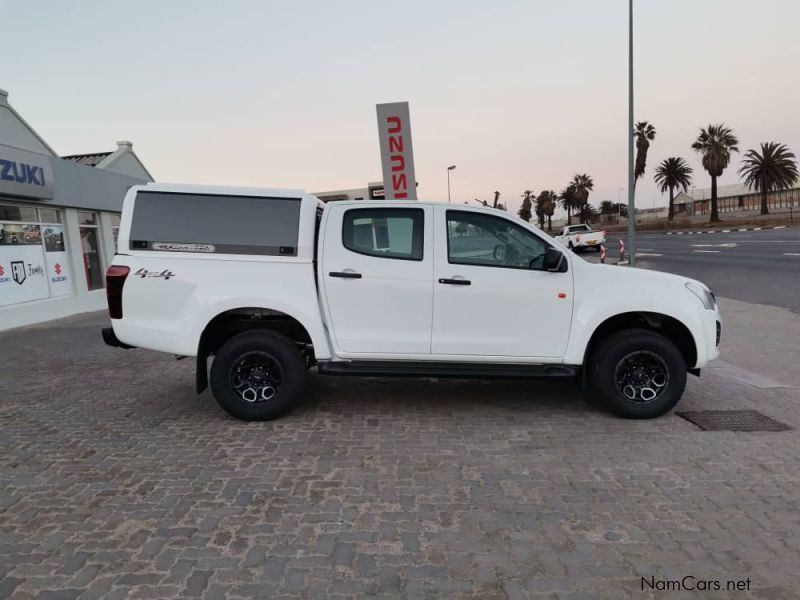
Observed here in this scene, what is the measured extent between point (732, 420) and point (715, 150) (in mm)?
64561

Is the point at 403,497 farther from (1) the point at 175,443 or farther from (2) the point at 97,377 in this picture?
(2) the point at 97,377

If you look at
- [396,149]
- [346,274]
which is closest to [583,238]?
[396,149]

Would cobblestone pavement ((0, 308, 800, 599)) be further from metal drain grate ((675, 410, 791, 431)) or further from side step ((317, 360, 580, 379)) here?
side step ((317, 360, 580, 379))

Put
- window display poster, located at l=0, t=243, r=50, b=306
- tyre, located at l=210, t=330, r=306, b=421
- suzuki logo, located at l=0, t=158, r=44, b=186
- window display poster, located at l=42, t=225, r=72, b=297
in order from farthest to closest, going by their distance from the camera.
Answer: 1. window display poster, located at l=42, t=225, r=72, b=297
2. window display poster, located at l=0, t=243, r=50, b=306
3. suzuki logo, located at l=0, t=158, r=44, b=186
4. tyre, located at l=210, t=330, r=306, b=421

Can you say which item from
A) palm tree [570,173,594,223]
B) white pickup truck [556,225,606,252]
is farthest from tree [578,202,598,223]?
white pickup truck [556,225,606,252]

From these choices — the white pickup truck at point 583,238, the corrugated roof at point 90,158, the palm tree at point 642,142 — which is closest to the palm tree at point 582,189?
the palm tree at point 642,142

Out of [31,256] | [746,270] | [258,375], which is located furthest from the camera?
[746,270]

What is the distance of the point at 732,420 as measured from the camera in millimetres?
4895

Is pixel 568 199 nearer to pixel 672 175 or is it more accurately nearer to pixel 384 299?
pixel 672 175

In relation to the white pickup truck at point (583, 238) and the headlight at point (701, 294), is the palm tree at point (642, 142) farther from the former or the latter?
the headlight at point (701, 294)

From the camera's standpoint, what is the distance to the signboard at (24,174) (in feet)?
36.8

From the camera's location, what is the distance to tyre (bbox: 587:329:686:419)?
15.7 ft

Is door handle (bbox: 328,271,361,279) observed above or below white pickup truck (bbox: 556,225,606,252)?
above

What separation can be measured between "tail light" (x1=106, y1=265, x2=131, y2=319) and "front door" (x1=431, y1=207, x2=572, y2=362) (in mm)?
2869
